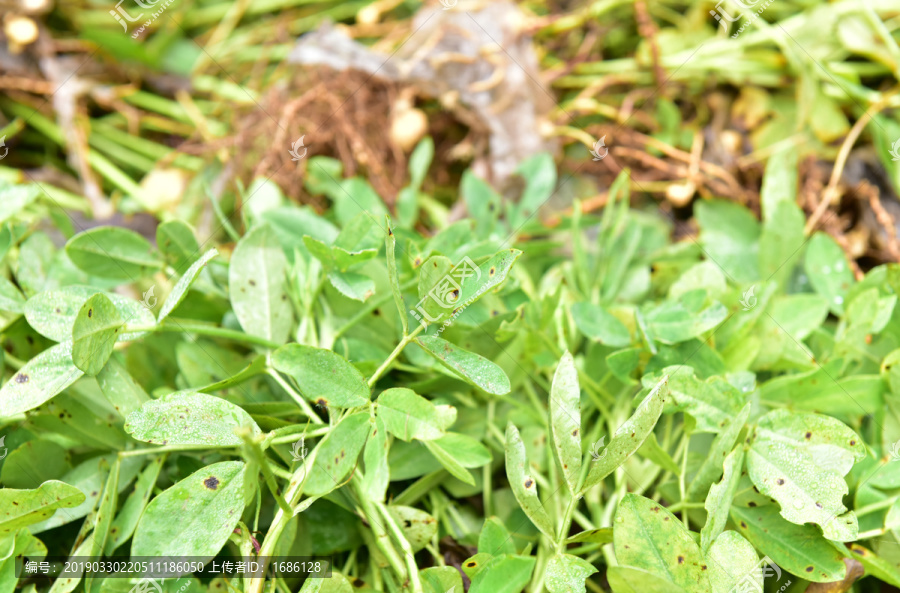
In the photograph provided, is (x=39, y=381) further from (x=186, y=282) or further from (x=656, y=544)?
(x=656, y=544)

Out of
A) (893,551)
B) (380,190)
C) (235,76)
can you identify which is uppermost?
(235,76)

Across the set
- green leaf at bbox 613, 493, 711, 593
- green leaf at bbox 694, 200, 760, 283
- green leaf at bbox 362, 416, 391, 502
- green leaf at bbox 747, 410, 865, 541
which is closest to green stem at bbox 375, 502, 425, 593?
green leaf at bbox 362, 416, 391, 502

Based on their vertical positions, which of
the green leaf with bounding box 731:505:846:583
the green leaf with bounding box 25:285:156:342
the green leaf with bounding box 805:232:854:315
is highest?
the green leaf with bounding box 25:285:156:342

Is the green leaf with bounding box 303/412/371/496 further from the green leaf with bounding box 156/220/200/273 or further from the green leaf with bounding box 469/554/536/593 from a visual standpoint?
the green leaf with bounding box 156/220/200/273

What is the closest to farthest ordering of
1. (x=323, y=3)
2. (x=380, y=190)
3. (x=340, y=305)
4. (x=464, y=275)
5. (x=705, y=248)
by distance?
(x=464, y=275), (x=340, y=305), (x=705, y=248), (x=380, y=190), (x=323, y=3)

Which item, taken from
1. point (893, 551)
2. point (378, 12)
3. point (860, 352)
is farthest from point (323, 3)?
point (893, 551)

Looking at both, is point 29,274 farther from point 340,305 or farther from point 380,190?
point 380,190
